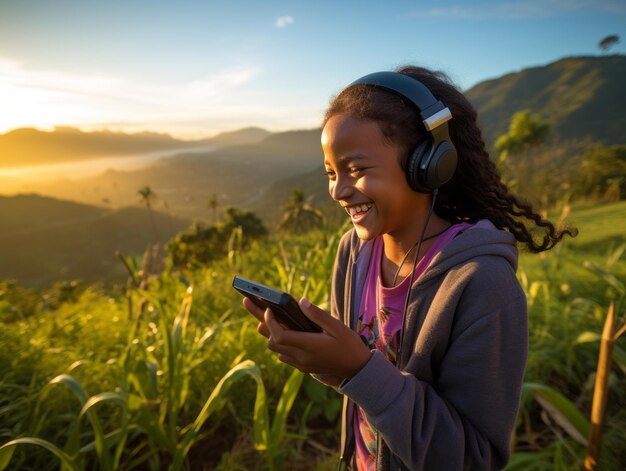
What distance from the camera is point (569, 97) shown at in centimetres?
10888

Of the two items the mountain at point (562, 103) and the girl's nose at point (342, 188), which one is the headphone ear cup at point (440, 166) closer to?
the girl's nose at point (342, 188)

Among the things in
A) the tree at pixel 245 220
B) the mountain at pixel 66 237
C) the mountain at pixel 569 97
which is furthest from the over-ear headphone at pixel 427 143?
the mountain at pixel 569 97

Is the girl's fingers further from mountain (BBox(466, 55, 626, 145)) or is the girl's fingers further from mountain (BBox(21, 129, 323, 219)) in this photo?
mountain (BBox(21, 129, 323, 219))

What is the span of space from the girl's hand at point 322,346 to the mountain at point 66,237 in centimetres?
7314

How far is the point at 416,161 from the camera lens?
3.28 ft

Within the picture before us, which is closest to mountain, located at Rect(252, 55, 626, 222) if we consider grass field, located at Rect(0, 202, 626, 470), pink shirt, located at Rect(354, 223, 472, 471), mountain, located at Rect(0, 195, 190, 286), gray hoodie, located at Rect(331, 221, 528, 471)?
mountain, located at Rect(0, 195, 190, 286)

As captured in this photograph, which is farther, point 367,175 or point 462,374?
point 367,175

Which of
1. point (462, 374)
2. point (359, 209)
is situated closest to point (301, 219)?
point (359, 209)

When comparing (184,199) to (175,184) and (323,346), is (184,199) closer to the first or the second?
(323,346)

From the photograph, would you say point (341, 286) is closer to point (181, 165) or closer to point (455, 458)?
point (455, 458)

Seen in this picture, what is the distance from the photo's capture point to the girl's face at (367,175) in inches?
39.0

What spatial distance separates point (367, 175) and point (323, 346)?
0.48m

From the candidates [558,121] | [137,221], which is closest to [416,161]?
[137,221]

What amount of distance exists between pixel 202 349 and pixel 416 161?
191 cm
